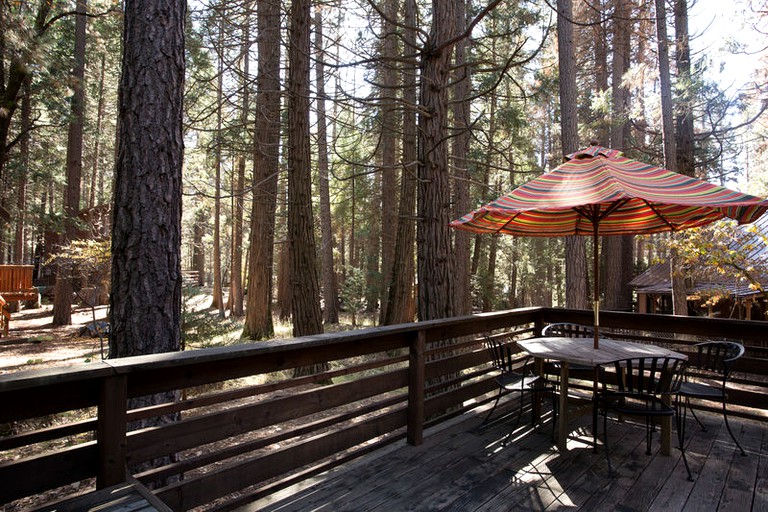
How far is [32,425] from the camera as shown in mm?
5184

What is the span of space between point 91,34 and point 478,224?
52.8 ft

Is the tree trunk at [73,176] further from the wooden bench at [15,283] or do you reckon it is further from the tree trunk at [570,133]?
the tree trunk at [570,133]

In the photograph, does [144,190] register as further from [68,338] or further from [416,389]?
[68,338]

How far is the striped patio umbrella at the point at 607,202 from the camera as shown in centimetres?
301

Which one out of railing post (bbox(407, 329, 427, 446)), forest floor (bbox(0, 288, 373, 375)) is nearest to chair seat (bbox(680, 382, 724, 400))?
railing post (bbox(407, 329, 427, 446))

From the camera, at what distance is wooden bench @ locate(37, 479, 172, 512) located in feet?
5.00

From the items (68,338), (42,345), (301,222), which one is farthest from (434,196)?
(68,338)

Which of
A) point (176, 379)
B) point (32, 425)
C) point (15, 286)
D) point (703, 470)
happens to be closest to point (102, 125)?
point (15, 286)

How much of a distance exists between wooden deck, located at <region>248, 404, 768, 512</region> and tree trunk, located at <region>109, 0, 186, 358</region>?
53.0 inches

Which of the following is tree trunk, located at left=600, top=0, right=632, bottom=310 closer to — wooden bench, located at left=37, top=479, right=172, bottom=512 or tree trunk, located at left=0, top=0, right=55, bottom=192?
tree trunk, located at left=0, top=0, right=55, bottom=192

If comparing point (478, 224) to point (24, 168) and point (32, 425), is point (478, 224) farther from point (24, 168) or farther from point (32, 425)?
point (24, 168)

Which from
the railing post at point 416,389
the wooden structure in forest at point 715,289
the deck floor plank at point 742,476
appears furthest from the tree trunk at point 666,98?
the railing post at point 416,389

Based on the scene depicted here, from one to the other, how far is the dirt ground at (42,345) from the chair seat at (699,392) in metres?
8.86

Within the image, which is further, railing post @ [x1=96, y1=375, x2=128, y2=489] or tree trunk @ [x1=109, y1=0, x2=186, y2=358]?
tree trunk @ [x1=109, y1=0, x2=186, y2=358]
